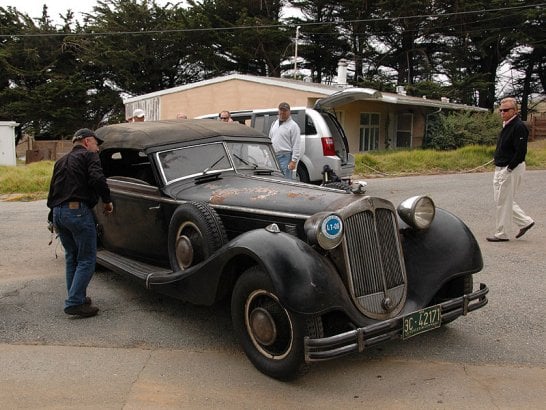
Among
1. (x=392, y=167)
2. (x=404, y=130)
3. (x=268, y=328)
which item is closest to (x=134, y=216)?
(x=268, y=328)

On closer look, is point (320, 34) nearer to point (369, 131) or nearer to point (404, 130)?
point (404, 130)

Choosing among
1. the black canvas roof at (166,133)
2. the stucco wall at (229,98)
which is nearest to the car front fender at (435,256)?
the black canvas roof at (166,133)

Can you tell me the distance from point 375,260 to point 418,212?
2.30 feet

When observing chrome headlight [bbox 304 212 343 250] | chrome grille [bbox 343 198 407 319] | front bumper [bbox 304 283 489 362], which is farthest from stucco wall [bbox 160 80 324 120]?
A: front bumper [bbox 304 283 489 362]

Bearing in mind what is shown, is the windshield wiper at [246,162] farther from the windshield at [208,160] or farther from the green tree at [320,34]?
the green tree at [320,34]

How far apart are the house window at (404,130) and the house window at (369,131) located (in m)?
1.63

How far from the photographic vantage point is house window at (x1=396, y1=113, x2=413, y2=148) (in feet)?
83.9

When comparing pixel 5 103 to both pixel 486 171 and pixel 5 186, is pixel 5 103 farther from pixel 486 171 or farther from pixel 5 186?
pixel 486 171

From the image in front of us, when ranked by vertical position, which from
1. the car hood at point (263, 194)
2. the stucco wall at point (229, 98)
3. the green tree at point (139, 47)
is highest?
the green tree at point (139, 47)

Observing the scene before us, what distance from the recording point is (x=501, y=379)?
364 centimetres

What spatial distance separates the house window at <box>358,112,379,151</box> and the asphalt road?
708 inches

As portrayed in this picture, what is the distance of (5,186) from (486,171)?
14.4 meters

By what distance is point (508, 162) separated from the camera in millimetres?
7051

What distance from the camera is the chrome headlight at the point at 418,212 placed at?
14.0 feet
